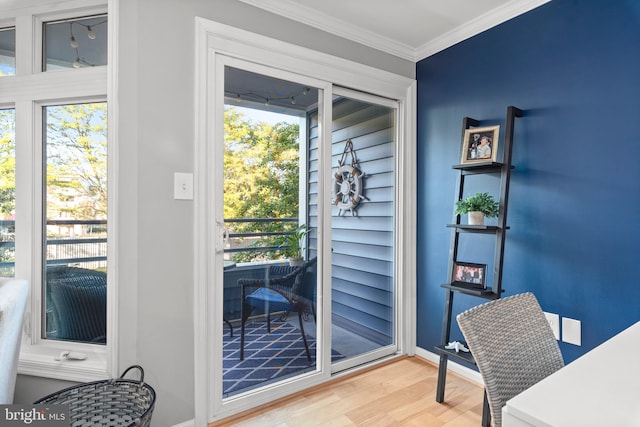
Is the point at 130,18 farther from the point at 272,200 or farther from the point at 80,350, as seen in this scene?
the point at 80,350

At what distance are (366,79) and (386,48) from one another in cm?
32

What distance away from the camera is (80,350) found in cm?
187

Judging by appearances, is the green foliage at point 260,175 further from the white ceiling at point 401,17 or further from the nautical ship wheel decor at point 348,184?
the white ceiling at point 401,17

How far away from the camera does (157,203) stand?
181 cm

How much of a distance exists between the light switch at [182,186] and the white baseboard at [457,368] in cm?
217

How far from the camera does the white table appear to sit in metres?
0.68

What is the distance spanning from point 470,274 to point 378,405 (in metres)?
1.01

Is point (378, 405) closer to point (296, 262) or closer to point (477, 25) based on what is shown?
point (296, 262)

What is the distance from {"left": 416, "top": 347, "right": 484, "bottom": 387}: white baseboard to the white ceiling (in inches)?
94.6

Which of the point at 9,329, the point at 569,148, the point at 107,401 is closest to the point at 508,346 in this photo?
the point at 569,148

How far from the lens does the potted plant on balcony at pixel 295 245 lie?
2.34m

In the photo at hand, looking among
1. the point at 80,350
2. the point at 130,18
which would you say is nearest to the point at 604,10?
the point at 130,18

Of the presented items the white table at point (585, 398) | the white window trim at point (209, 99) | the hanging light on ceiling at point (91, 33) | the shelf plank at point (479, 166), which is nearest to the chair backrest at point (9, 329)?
the white window trim at point (209, 99)

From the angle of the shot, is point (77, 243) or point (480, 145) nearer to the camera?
point (77, 243)
